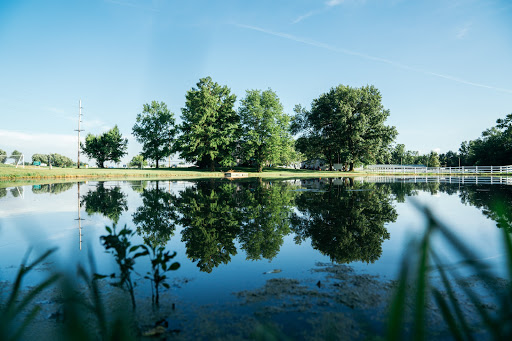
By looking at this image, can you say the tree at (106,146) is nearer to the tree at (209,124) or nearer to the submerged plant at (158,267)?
the tree at (209,124)

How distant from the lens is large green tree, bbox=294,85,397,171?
180 ft

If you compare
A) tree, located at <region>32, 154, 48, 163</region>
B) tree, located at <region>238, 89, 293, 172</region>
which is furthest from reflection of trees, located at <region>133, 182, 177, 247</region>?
tree, located at <region>32, 154, 48, 163</region>

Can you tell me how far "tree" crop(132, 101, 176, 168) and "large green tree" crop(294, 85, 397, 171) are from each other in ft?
104

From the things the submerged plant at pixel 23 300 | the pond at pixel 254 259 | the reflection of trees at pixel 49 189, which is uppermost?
the submerged plant at pixel 23 300

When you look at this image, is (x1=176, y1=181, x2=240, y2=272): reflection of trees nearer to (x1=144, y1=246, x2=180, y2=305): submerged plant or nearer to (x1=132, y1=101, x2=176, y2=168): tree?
(x1=144, y1=246, x2=180, y2=305): submerged plant

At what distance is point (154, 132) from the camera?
65.1 metres

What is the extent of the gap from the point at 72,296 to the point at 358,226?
7.61m

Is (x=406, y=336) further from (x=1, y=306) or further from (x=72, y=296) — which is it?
(x=1, y=306)

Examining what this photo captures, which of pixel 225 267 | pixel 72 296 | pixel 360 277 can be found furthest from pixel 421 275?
pixel 225 267

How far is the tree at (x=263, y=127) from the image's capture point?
5738 centimetres

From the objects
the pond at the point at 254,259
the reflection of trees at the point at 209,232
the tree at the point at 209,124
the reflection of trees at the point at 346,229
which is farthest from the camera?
the tree at the point at 209,124

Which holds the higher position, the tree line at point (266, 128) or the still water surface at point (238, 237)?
the tree line at point (266, 128)

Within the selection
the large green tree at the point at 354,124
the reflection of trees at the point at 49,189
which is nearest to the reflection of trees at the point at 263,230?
the reflection of trees at the point at 49,189

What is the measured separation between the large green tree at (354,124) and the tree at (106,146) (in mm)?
50737
